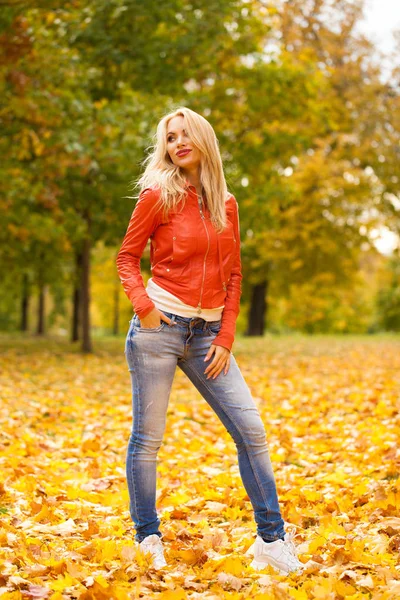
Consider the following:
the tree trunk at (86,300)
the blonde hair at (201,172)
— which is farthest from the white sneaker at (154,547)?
the tree trunk at (86,300)

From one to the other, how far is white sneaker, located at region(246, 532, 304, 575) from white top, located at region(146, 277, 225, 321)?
113 cm

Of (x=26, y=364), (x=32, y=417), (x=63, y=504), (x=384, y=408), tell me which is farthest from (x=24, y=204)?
(x=63, y=504)

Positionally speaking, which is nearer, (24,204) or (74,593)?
(74,593)

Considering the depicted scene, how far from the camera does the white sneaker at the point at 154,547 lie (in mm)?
3332

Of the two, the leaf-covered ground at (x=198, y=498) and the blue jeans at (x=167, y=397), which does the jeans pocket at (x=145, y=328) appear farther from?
the leaf-covered ground at (x=198, y=498)

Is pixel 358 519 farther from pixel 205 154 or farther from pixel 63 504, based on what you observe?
pixel 205 154

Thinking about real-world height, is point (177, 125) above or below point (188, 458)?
above

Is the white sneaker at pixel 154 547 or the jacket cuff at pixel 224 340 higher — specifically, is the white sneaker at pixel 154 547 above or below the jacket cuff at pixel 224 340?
below

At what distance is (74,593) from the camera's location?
298 cm

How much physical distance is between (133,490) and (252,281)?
2214cm

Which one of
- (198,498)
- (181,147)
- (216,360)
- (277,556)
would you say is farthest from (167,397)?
(198,498)

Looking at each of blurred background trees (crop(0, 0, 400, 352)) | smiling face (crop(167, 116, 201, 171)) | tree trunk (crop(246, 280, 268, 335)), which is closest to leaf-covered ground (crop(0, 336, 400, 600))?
smiling face (crop(167, 116, 201, 171))

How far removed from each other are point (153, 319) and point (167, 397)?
1.36ft

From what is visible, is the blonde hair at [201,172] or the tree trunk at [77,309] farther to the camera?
the tree trunk at [77,309]
